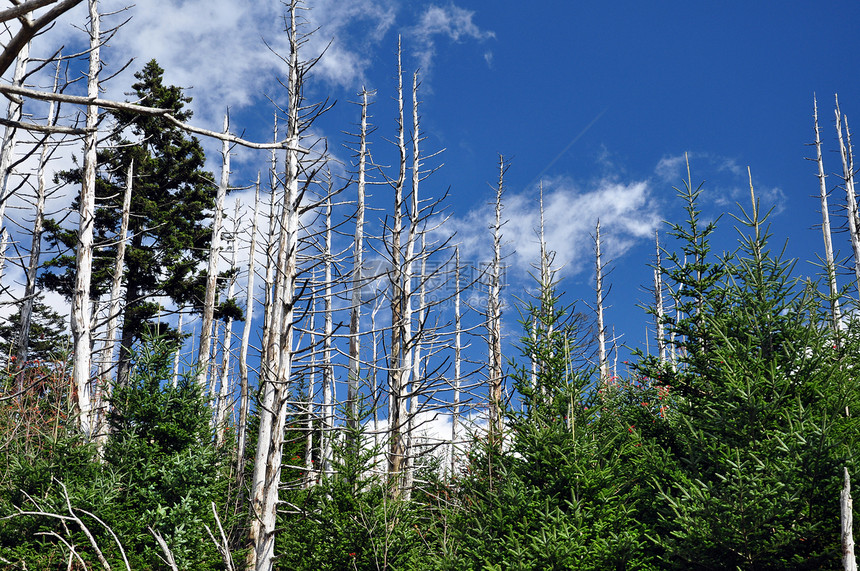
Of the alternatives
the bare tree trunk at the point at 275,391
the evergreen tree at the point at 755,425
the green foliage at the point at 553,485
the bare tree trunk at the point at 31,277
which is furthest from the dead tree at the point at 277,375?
the bare tree trunk at the point at 31,277

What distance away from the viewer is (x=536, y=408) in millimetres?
6523

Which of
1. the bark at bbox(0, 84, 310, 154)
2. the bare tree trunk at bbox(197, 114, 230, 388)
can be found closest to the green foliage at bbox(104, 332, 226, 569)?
the bare tree trunk at bbox(197, 114, 230, 388)

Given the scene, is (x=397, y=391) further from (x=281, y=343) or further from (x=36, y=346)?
(x=36, y=346)

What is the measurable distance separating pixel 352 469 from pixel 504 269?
31.0ft

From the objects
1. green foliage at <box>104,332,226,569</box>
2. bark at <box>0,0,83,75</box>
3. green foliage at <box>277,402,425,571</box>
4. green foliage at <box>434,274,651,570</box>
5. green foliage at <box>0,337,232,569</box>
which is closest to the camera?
bark at <box>0,0,83,75</box>

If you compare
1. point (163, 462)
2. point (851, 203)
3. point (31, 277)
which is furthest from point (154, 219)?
point (851, 203)

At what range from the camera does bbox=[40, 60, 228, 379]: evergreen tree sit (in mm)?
16266

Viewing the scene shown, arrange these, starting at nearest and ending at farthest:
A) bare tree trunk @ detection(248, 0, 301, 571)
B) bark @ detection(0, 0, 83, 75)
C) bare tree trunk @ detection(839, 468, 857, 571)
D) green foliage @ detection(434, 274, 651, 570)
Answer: bark @ detection(0, 0, 83, 75), bare tree trunk @ detection(839, 468, 857, 571), green foliage @ detection(434, 274, 651, 570), bare tree trunk @ detection(248, 0, 301, 571)

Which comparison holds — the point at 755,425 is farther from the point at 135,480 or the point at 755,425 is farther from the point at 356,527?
the point at 135,480

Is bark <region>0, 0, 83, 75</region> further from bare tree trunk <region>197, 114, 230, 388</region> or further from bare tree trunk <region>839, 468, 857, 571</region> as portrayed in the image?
bare tree trunk <region>197, 114, 230, 388</region>

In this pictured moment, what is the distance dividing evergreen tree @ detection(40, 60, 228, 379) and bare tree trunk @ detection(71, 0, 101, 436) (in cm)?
491

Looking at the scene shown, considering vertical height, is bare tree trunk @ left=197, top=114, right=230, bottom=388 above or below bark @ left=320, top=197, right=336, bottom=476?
above

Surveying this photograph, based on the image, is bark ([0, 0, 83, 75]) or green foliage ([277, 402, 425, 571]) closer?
bark ([0, 0, 83, 75])

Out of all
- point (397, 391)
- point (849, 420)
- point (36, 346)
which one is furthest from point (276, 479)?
point (36, 346)
